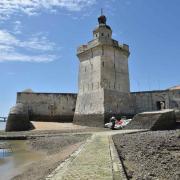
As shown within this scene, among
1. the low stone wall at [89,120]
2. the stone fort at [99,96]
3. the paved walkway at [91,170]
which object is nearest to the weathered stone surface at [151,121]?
the low stone wall at [89,120]

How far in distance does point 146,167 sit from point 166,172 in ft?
1.81

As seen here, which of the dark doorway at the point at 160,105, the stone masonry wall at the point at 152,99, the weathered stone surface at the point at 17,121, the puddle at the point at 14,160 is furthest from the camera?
the dark doorway at the point at 160,105

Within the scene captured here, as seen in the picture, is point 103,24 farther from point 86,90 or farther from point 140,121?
point 140,121

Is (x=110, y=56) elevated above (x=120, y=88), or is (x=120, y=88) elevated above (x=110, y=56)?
(x=110, y=56)

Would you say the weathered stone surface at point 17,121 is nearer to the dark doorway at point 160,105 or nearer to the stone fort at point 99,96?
the stone fort at point 99,96

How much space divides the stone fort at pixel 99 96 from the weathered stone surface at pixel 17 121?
0.30 ft

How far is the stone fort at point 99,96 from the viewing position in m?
24.0

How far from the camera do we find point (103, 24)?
84.5ft

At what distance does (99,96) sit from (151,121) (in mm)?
6465

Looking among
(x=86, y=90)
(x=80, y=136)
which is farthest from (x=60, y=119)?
(x=80, y=136)

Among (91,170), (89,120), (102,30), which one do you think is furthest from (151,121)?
(91,170)

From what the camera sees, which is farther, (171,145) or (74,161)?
(171,145)

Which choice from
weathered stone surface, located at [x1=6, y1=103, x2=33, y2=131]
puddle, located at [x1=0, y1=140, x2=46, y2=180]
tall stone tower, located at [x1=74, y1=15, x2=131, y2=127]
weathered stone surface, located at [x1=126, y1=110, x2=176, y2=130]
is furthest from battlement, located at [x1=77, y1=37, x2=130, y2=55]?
puddle, located at [x1=0, y1=140, x2=46, y2=180]

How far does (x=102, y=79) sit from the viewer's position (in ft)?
79.2
